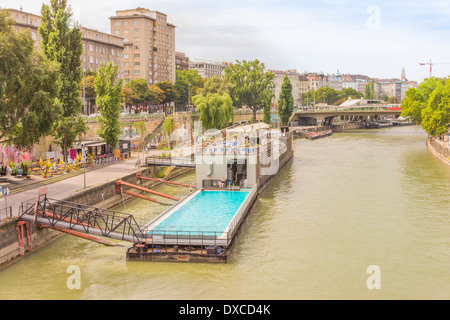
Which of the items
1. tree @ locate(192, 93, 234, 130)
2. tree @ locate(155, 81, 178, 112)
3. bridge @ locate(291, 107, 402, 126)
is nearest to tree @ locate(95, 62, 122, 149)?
tree @ locate(192, 93, 234, 130)

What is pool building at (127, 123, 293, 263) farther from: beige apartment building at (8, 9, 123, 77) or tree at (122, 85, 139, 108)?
beige apartment building at (8, 9, 123, 77)

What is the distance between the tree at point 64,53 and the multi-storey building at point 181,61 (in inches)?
5344

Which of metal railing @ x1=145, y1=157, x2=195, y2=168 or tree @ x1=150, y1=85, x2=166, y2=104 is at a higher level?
tree @ x1=150, y1=85, x2=166, y2=104

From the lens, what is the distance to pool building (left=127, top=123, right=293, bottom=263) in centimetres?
2238

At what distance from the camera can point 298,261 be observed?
23.3 meters

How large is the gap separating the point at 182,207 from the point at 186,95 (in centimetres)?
9056

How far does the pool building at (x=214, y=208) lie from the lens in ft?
73.4

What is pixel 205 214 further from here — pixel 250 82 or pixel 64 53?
pixel 250 82

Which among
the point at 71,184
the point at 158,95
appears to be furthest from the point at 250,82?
the point at 71,184

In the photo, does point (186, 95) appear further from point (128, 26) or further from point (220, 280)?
point (220, 280)

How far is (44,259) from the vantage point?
923 inches

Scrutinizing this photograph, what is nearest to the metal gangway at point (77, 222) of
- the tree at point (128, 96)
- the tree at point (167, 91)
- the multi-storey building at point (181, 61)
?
the tree at point (128, 96)

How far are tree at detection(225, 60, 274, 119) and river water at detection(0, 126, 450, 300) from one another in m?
72.5

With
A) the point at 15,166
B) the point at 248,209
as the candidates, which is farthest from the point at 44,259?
the point at 15,166
